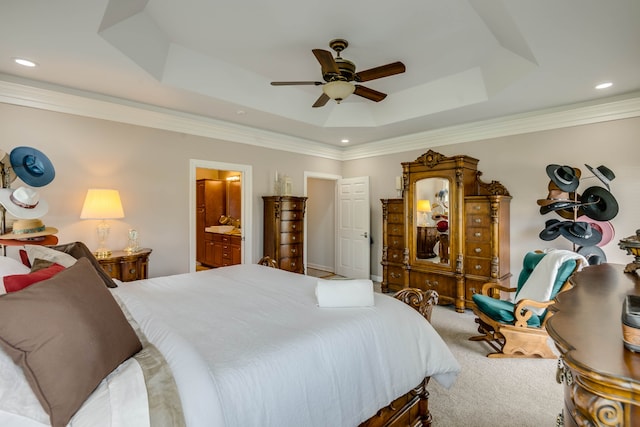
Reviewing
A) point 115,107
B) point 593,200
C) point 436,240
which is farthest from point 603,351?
point 115,107

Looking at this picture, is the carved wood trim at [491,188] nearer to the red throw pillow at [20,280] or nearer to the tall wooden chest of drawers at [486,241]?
the tall wooden chest of drawers at [486,241]

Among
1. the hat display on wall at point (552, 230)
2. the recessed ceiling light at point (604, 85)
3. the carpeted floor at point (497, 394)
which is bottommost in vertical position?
the carpeted floor at point (497, 394)

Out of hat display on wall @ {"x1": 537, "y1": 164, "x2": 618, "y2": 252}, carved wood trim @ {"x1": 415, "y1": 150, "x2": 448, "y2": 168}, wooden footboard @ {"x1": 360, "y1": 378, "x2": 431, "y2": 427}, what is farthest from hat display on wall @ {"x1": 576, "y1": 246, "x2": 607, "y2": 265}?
wooden footboard @ {"x1": 360, "y1": 378, "x2": 431, "y2": 427}

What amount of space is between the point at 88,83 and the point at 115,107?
451mm

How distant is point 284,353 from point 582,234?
11.4ft

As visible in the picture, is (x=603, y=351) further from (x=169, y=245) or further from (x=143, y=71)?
(x=169, y=245)

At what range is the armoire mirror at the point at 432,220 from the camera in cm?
432

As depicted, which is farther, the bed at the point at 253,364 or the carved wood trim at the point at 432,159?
the carved wood trim at the point at 432,159

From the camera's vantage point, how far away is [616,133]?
3480mm

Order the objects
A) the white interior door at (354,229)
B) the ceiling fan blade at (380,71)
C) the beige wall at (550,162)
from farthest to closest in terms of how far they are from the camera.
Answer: the white interior door at (354,229)
the beige wall at (550,162)
the ceiling fan blade at (380,71)

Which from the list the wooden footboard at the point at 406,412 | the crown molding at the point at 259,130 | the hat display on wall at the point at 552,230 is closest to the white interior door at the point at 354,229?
the crown molding at the point at 259,130

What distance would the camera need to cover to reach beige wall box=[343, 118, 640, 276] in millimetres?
3414

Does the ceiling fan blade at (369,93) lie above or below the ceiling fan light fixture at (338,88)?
above

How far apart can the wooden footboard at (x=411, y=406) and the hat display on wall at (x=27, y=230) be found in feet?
8.48
